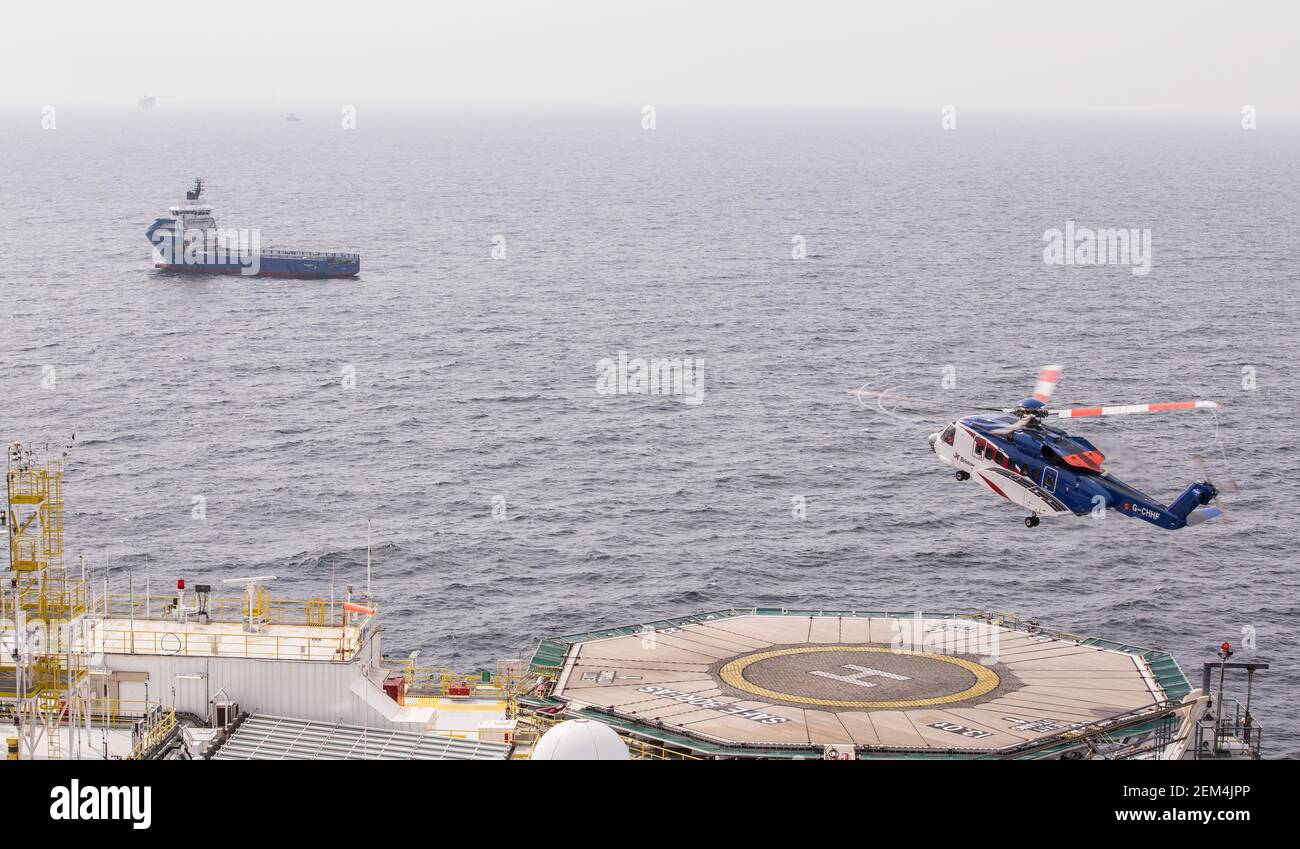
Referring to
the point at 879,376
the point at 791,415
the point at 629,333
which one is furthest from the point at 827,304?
the point at 791,415

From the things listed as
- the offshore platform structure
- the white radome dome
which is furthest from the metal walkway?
the white radome dome

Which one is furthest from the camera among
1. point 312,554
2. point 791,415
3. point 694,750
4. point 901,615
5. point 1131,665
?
point 791,415

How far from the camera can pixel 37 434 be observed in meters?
131

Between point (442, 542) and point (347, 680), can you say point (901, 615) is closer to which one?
point (347, 680)

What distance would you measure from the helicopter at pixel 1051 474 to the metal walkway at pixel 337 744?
20.6 metres

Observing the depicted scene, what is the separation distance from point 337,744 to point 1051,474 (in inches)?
1146

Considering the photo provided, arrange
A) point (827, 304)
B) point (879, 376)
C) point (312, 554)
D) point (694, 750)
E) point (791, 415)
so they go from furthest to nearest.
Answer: point (827, 304)
point (879, 376)
point (791, 415)
point (312, 554)
point (694, 750)

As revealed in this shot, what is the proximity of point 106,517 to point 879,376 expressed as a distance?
3000 inches

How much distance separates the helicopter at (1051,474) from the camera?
61.7 metres

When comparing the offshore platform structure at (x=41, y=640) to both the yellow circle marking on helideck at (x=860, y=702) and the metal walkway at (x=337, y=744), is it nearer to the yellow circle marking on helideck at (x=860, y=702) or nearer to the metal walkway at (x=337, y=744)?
the metal walkway at (x=337, y=744)

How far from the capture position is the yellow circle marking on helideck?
63906mm

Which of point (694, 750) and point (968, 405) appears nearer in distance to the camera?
point (694, 750)
